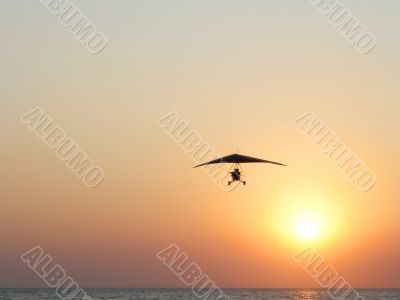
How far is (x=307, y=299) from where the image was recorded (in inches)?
6890

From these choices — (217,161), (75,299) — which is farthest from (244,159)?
(75,299)

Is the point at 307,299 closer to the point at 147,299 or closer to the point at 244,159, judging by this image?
the point at 147,299

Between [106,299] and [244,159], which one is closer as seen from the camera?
[244,159]

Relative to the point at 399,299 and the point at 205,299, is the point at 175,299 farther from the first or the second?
the point at 399,299

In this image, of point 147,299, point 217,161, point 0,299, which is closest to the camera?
point 217,161

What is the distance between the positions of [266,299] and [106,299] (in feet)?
117

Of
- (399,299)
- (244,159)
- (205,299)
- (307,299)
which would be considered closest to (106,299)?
(205,299)

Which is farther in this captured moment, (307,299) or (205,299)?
(307,299)

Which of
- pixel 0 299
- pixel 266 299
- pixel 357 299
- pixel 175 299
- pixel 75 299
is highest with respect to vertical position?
pixel 357 299

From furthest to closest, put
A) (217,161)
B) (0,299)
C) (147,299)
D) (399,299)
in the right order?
(399,299), (147,299), (0,299), (217,161)

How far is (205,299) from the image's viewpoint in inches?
5955

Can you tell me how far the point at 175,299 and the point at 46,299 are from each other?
24.5 metres

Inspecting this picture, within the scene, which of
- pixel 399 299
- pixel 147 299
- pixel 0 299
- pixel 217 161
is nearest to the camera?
pixel 217 161

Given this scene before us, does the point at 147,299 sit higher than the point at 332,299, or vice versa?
the point at 332,299
